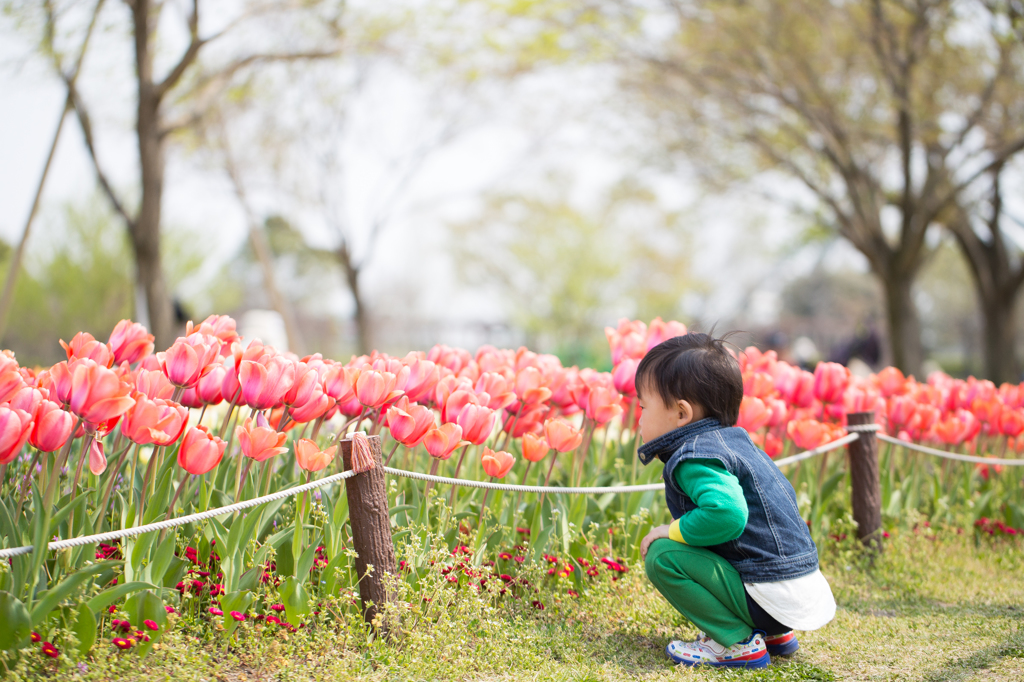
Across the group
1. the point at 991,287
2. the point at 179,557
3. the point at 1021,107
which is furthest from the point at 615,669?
the point at 991,287

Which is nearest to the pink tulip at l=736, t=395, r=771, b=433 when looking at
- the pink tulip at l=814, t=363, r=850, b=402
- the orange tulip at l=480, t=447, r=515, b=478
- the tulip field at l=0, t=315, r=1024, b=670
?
the tulip field at l=0, t=315, r=1024, b=670

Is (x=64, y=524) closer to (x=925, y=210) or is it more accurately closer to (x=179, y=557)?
(x=179, y=557)

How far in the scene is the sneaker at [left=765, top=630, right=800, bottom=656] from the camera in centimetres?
258

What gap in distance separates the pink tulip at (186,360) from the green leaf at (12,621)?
0.73 m

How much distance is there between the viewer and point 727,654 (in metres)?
2.44

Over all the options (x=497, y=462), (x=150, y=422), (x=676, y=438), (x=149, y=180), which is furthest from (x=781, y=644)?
(x=149, y=180)

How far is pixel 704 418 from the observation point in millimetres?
2422

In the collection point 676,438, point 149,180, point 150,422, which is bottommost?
point 676,438

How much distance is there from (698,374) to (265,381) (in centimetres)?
134

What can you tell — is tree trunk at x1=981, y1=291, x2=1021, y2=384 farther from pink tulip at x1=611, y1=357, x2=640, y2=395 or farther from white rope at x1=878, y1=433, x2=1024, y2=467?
pink tulip at x1=611, y1=357, x2=640, y2=395

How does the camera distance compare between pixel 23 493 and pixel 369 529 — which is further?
pixel 369 529

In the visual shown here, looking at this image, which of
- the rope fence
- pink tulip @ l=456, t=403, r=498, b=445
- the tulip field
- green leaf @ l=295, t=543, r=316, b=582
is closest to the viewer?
the rope fence

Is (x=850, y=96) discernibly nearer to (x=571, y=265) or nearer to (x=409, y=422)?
(x=409, y=422)

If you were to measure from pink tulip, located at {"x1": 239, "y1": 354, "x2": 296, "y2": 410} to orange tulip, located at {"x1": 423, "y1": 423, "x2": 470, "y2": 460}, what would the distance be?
48cm
